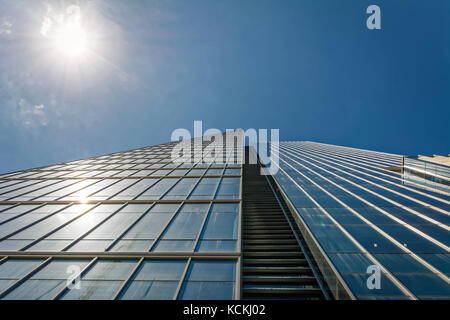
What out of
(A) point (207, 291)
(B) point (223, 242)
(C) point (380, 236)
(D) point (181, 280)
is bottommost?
(A) point (207, 291)

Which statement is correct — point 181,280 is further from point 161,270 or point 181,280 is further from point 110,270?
point 110,270

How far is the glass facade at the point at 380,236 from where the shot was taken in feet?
18.6

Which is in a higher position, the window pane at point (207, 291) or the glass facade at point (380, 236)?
the glass facade at point (380, 236)

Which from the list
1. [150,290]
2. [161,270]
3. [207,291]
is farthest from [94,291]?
[207,291]

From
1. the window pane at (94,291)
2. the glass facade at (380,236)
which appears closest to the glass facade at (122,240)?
the window pane at (94,291)

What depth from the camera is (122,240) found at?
8.43 m

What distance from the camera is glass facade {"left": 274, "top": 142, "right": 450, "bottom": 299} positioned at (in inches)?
223

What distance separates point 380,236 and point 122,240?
10.4m

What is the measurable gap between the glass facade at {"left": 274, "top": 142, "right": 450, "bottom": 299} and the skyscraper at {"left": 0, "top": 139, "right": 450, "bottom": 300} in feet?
0.13

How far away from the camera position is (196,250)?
7832 millimetres

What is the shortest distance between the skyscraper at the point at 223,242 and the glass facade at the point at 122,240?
0.14ft

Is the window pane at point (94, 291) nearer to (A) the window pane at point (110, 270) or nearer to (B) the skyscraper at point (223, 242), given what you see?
(B) the skyscraper at point (223, 242)
